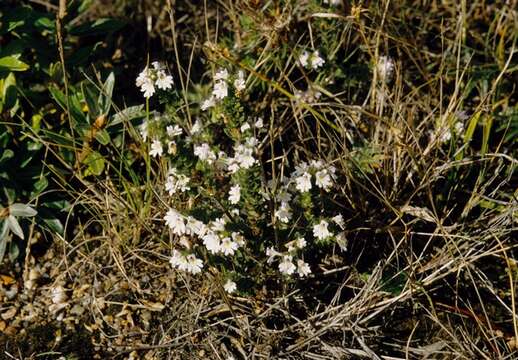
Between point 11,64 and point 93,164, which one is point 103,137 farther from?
point 11,64

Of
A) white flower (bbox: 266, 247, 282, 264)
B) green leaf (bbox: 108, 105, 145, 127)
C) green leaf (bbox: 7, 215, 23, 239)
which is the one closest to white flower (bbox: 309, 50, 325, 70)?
green leaf (bbox: 108, 105, 145, 127)

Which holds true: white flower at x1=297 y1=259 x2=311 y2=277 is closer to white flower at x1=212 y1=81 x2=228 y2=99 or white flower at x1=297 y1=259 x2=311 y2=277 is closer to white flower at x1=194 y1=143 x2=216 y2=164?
white flower at x1=194 y1=143 x2=216 y2=164

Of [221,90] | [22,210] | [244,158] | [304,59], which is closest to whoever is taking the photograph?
[244,158]

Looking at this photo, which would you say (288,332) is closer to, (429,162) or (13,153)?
(429,162)

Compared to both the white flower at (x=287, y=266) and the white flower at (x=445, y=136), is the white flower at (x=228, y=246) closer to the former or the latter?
the white flower at (x=287, y=266)

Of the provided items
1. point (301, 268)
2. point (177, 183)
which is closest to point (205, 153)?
point (177, 183)

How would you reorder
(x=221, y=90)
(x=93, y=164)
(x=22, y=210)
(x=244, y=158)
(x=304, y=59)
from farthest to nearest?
1. (x=304, y=59)
2. (x=93, y=164)
3. (x=22, y=210)
4. (x=221, y=90)
5. (x=244, y=158)

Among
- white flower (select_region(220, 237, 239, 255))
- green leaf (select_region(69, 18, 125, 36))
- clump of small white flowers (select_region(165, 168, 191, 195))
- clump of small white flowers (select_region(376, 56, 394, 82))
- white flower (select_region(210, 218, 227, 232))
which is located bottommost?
white flower (select_region(220, 237, 239, 255))
